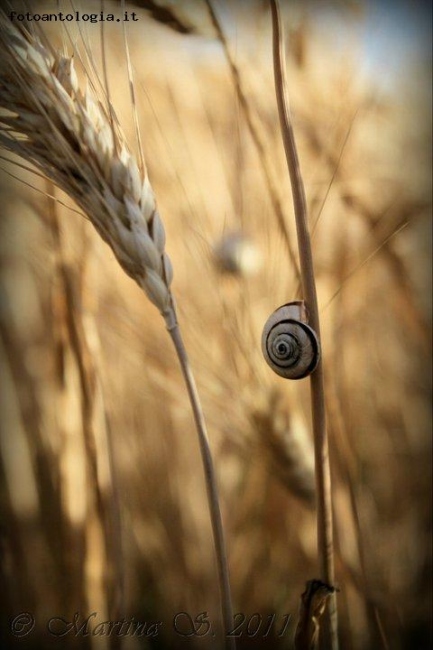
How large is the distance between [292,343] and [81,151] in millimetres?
309

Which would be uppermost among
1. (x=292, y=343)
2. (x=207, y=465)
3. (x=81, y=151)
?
(x=81, y=151)

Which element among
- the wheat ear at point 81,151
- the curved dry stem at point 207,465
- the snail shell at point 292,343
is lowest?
the curved dry stem at point 207,465

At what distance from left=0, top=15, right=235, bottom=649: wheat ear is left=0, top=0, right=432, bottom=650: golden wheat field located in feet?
0.43

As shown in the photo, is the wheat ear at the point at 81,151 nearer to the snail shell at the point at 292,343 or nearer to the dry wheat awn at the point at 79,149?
the dry wheat awn at the point at 79,149

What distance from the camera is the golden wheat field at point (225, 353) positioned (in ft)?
2.92

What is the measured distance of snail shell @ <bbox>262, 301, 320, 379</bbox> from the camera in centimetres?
77

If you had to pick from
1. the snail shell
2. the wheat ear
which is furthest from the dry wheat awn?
the snail shell

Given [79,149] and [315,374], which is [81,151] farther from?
[315,374]

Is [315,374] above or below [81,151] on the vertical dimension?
below

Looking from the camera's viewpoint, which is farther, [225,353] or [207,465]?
[225,353]

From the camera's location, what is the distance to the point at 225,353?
3.04 ft

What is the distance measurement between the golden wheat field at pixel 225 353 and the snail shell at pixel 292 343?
0.12 metres

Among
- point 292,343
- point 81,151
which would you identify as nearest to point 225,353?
point 292,343

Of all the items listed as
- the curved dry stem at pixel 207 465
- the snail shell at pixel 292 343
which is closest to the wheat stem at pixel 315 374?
the snail shell at pixel 292 343
